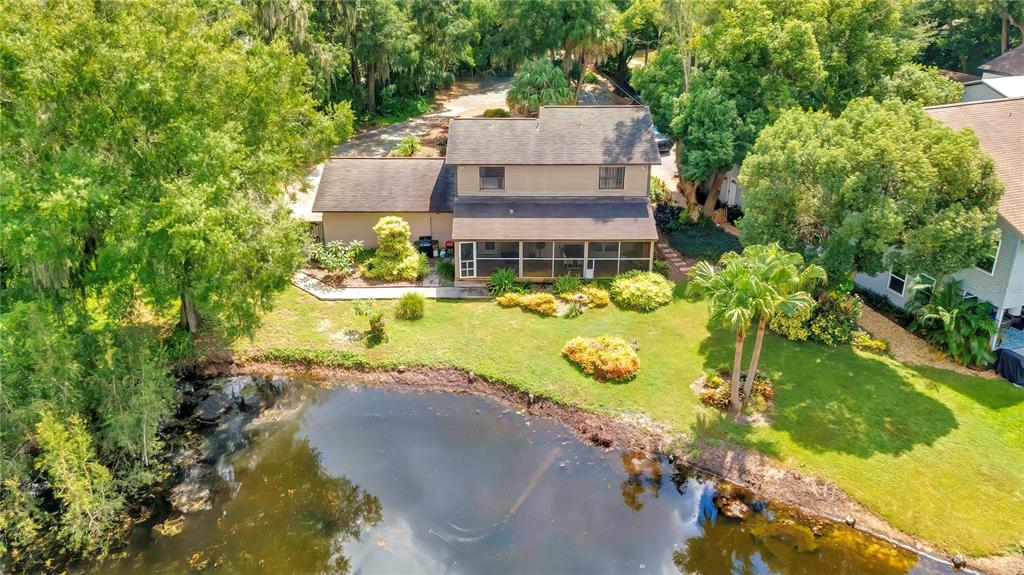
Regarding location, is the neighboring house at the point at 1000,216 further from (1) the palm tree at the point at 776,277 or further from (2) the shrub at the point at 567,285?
(2) the shrub at the point at 567,285

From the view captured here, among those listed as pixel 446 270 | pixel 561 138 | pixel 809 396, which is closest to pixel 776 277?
pixel 809 396

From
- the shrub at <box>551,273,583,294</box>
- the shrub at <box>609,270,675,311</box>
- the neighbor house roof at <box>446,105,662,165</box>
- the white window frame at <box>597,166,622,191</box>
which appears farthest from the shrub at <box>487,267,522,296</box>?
the white window frame at <box>597,166,622,191</box>

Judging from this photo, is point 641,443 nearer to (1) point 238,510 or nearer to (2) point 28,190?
(1) point 238,510

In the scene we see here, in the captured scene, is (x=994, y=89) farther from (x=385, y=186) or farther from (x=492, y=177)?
(x=385, y=186)

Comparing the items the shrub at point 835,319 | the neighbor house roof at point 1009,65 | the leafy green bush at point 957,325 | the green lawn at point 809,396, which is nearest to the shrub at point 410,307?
the green lawn at point 809,396

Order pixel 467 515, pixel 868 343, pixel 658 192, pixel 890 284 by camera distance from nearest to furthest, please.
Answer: pixel 467 515
pixel 868 343
pixel 890 284
pixel 658 192

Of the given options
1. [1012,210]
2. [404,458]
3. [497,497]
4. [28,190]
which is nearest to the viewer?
[28,190]

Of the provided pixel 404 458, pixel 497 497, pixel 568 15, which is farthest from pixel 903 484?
pixel 568 15
